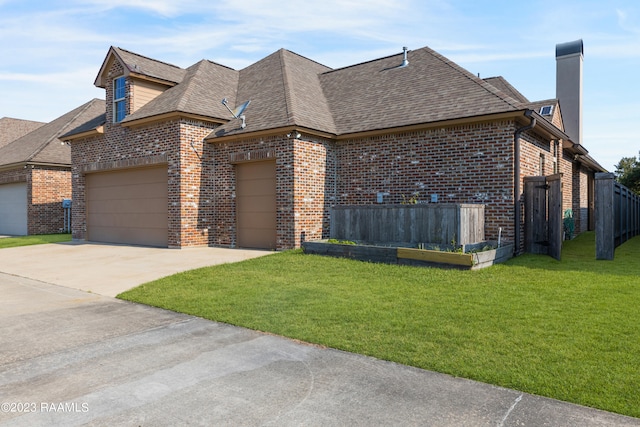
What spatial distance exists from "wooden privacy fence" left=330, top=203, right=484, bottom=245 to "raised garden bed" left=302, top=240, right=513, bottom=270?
0.70 feet

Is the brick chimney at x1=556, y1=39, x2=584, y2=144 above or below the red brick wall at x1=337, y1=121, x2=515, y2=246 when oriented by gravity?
above

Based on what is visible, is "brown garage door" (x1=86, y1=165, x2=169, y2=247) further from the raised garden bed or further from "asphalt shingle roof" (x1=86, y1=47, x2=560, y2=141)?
the raised garden bed

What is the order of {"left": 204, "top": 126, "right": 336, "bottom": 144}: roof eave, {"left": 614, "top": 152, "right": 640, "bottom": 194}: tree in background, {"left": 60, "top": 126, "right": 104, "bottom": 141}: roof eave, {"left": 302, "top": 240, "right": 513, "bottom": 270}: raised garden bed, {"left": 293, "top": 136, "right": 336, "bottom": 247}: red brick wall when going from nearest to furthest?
1. {"left": 302, "top": 240, "right": 513, "bottom": 270}: raised garden bed
2. {"left": 204, "top": 126, "right": 336, "bottom": 144}: roof eave
3. {"left": 293, "top": 136, "right": 336, "bottom": 247}: red brick wall
4. {"left": 60, "top": 126, "right": 104, "bottom": 141}: roof eave
5. {"left": 614, "top": 152, "right": 640, "bottom": 194}: tree in background

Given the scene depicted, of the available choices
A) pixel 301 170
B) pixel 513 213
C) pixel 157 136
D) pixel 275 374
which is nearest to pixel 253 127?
pixel 301 170

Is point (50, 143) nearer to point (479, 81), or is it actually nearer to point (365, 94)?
point (365, 94)

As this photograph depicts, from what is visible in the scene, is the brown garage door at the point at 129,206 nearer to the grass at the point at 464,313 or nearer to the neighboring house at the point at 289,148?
the neighboring house at the point at 289,148

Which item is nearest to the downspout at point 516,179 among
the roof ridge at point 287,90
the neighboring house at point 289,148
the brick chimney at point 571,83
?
the neighboring house at point 289,148

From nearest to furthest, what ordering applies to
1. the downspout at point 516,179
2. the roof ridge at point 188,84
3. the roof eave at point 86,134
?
the downspout at point 516,179 < the roof ridge at point 188,84 < the roof eave at point 86,134

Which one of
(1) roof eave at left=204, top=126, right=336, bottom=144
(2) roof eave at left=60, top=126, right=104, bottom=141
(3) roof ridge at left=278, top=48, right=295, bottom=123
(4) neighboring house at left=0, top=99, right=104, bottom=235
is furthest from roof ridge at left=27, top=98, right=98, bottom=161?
(3) roof ridge at left=278, top=48, right=295, bottom=123

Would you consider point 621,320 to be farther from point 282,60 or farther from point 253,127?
point 282,60

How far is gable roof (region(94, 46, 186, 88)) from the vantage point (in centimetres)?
1628

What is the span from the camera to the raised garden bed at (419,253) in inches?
344

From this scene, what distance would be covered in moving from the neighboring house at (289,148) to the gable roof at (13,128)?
49.0ft

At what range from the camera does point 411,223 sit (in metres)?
10.2
